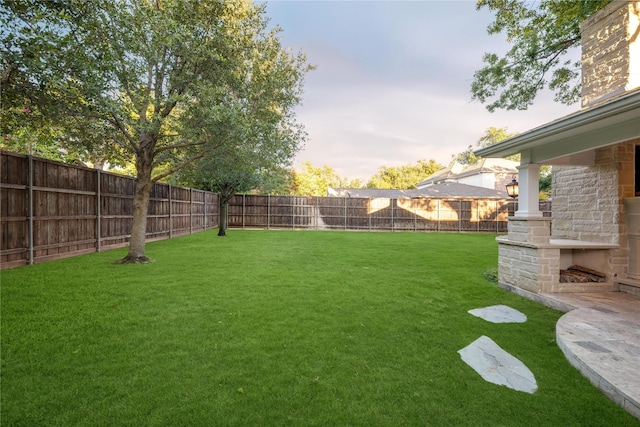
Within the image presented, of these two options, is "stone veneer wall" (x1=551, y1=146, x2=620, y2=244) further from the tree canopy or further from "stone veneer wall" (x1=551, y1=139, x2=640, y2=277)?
the tree canopy

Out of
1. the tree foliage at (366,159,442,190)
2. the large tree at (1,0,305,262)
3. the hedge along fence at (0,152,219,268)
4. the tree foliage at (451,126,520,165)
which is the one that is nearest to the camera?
the large tree at (1,0,305,262)

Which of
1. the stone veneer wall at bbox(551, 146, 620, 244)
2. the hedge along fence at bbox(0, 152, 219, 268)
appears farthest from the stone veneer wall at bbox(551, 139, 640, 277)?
the hedge along fence at bbox(0, 152, 219, 268)

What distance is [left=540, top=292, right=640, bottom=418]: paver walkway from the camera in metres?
2.04

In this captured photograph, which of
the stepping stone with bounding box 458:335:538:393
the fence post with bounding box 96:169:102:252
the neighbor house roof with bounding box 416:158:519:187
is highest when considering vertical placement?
the neighbor house roof with bounding box 416:158:519:187

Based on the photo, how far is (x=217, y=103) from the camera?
6.14m

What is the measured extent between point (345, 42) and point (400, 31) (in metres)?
3.01

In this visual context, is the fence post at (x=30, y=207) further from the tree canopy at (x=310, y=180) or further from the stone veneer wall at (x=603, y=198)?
the tree canopy at (x=310, y=180)

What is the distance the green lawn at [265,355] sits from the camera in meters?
1.81

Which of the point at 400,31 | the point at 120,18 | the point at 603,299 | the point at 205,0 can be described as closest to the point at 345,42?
the point at 400,31

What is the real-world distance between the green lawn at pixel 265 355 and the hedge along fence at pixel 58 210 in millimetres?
884

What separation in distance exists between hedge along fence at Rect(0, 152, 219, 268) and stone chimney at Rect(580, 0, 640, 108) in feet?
31.8

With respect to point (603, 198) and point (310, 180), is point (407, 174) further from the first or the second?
point (603, 198)

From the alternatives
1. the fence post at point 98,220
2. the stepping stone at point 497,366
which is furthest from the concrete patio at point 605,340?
the fence post at point 98,220

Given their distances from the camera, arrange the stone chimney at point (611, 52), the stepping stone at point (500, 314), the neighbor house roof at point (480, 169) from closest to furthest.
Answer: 1. the stepping stone at point (500, 314)
2. the stone chimney at point (611, 52)
3. the neighbor house roof at point (480, 169)
